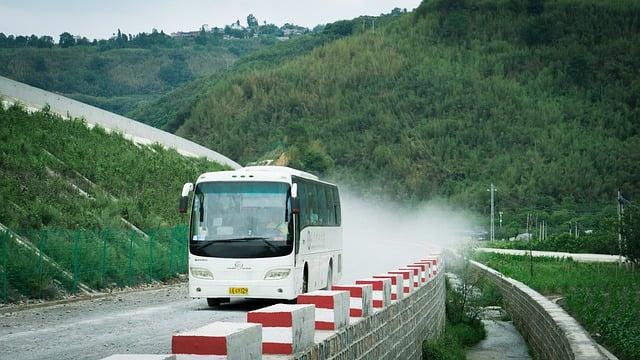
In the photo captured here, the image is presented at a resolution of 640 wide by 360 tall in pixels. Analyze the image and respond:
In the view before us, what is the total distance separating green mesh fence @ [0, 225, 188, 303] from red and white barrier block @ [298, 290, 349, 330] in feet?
52.6

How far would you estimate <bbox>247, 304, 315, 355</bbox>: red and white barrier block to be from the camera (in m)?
9.72

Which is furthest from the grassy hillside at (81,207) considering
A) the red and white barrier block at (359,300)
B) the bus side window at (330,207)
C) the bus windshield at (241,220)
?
the red and white barrier block at (359,300)

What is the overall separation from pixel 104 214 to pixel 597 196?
4282 inches

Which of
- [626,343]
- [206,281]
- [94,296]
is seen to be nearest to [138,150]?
[94,296]

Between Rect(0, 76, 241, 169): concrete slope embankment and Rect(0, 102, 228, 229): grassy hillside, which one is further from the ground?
Rect(0, 76, 241, 169): concrete slope embankment

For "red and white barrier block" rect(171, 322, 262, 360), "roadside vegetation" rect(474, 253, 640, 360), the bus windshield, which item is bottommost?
"roadside vegetation" rect(474, 253, 640, 360)

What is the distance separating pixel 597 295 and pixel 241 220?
9372 mm

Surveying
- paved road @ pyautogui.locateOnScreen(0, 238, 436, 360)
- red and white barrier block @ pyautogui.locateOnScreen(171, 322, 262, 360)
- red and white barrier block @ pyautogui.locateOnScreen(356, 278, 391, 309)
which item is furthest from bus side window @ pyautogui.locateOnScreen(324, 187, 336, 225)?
red and white barrier block @ pyautogui.locateOnScreen(171, 322, 262, 360)

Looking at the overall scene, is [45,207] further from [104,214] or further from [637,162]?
[637,162]

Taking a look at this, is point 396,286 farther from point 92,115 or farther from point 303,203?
point 92,115

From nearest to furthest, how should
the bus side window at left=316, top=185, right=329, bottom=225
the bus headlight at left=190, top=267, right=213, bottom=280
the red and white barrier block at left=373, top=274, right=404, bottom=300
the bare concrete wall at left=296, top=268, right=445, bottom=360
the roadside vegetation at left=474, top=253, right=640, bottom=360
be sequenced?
the bare concrete wall at left=296, top=268, right=445, bottom=360 < the red and white barrier block at left=373, top=274, right=404, bottom=300 < the roadside vegetation at left=474, top=253, right=640, bottom=360 < the bus headlight at left=190, top=267, right=213, bottom=280 < the bus side window at left=316, top=185, right=329, bottom=225

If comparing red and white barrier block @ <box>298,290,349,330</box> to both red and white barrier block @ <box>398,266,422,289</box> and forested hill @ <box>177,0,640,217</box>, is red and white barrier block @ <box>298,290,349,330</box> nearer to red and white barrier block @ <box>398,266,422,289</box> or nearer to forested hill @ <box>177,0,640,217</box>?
red and white barrier block @ <box>398,266,422,289</box>

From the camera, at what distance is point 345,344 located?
1254cm

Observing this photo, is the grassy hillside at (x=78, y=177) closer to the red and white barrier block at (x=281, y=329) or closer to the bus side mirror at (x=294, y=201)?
the bus side mirror at (x=294, y=201)
